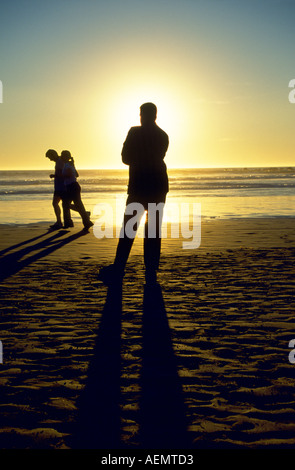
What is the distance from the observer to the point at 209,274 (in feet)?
23.4

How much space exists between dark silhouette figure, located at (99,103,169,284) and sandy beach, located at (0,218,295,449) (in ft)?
1.96

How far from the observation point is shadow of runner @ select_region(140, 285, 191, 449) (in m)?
2.75

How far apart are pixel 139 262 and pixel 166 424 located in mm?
5525

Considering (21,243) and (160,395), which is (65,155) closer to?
(21,243)

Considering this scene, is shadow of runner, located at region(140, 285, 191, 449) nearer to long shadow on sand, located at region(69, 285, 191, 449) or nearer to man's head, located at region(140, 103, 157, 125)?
long shadow on sand, located at region(69, 285, 191, 449)

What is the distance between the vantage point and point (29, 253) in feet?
30.7

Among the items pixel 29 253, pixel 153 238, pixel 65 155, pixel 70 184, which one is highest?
pixel 65 155

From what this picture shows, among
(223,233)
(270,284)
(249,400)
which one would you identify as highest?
(223,233)

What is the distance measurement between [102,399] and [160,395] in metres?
0.38

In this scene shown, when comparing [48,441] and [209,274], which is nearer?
[48,441]

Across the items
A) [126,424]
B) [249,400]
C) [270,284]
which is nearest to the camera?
[126,424]

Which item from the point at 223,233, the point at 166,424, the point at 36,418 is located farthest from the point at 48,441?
the point at 223,233

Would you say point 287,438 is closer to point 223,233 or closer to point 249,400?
point 249,400

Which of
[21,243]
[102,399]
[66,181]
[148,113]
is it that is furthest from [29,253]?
[102,399]
